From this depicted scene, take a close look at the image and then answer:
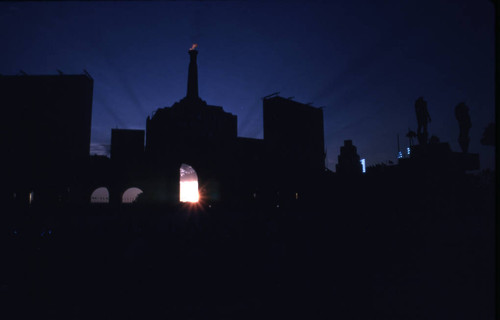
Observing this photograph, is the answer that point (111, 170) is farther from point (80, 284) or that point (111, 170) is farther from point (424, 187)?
point (424, 187)

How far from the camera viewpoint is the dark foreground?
4695 mm

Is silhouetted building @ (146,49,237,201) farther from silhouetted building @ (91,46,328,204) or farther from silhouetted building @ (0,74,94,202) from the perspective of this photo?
silhouetted building @ (0,74,94,202)

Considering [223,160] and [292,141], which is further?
[292,141]

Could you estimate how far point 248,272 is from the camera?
632cm

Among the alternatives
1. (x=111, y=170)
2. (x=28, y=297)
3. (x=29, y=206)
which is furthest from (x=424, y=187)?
(x=29, y=206)

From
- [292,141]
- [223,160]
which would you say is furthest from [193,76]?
[292,141]

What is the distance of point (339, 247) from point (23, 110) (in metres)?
28.1

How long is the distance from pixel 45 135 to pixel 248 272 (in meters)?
24.3

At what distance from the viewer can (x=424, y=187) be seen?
12.4 meters

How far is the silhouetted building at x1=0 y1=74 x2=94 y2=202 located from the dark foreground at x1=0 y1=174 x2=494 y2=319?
16.4 metres

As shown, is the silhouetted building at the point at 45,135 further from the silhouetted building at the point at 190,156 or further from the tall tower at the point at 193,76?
the tall tower at the point at 193,76

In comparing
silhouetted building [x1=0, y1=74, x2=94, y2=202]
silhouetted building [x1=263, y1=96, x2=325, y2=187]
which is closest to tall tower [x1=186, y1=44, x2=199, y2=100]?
silhouetted building [x1=263, y1=96, x2=325, y2=187]

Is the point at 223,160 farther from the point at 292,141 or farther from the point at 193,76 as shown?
the point at 193,76

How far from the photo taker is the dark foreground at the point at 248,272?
470cm
